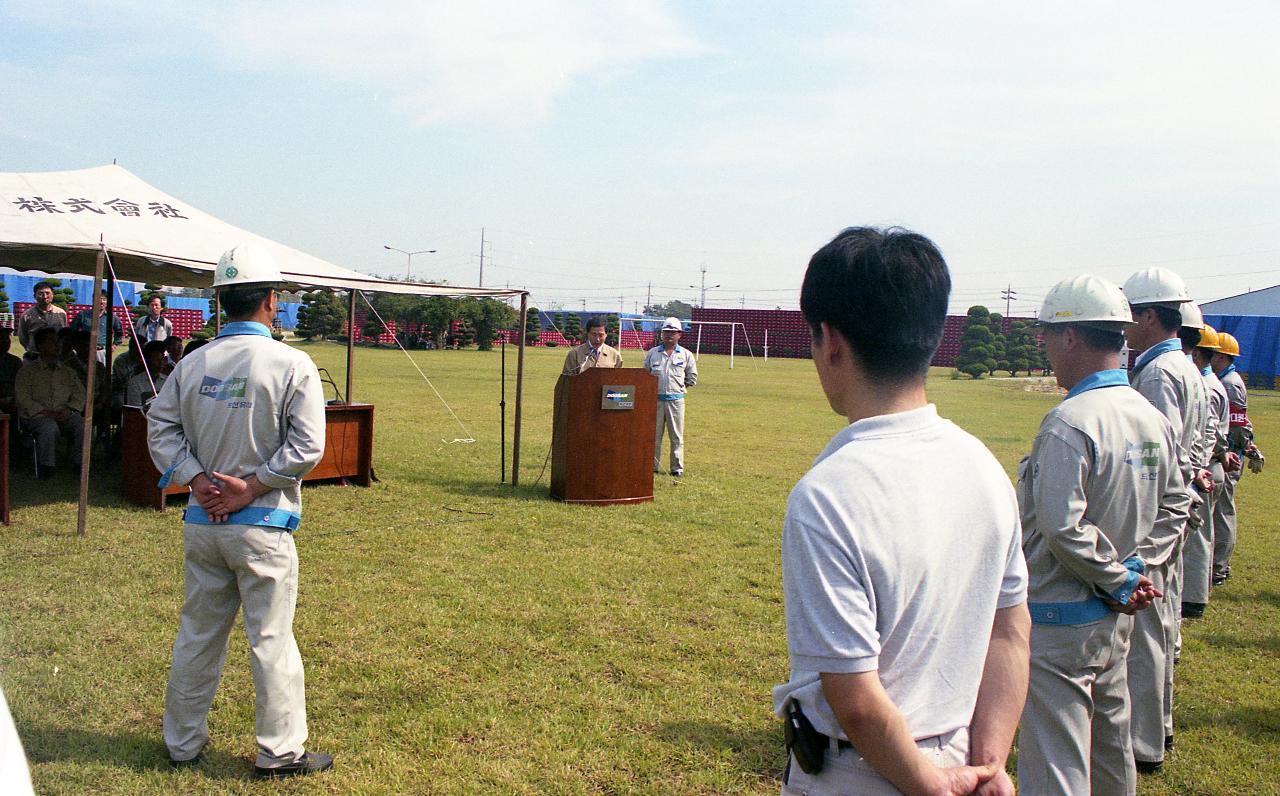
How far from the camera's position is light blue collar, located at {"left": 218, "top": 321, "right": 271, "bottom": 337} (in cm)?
397

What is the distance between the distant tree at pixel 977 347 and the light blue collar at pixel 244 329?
43330 mm

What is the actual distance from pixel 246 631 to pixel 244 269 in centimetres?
152

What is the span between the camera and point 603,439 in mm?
10086

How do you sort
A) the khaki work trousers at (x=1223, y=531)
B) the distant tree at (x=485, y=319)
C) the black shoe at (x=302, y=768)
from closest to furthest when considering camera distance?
the black shoe at (x=302, y=768)
the khaki work trousers at (x=1223, y=531)
the distant tree at (x=485, y=319)

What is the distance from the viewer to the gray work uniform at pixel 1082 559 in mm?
3043

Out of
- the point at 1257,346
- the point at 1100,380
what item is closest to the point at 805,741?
the point at 1100,380

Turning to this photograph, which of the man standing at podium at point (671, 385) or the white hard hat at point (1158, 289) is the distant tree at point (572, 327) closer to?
the man standing at podium at point (671, 385)

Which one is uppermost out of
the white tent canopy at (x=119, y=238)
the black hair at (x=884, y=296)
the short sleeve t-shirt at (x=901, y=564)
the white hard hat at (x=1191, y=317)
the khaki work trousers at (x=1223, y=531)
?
the white tent canopy at (x=119, y=238)

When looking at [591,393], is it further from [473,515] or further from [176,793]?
[176,793]

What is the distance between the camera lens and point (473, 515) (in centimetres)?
939

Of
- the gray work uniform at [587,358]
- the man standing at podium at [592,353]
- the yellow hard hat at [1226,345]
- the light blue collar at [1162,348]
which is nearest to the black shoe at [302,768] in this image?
the light blue collar at [1162,348]

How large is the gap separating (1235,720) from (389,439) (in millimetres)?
12035

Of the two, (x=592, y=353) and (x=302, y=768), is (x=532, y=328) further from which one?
(x=302, y=768)

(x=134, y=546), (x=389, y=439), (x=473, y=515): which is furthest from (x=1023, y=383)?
(x=134, y=546)
